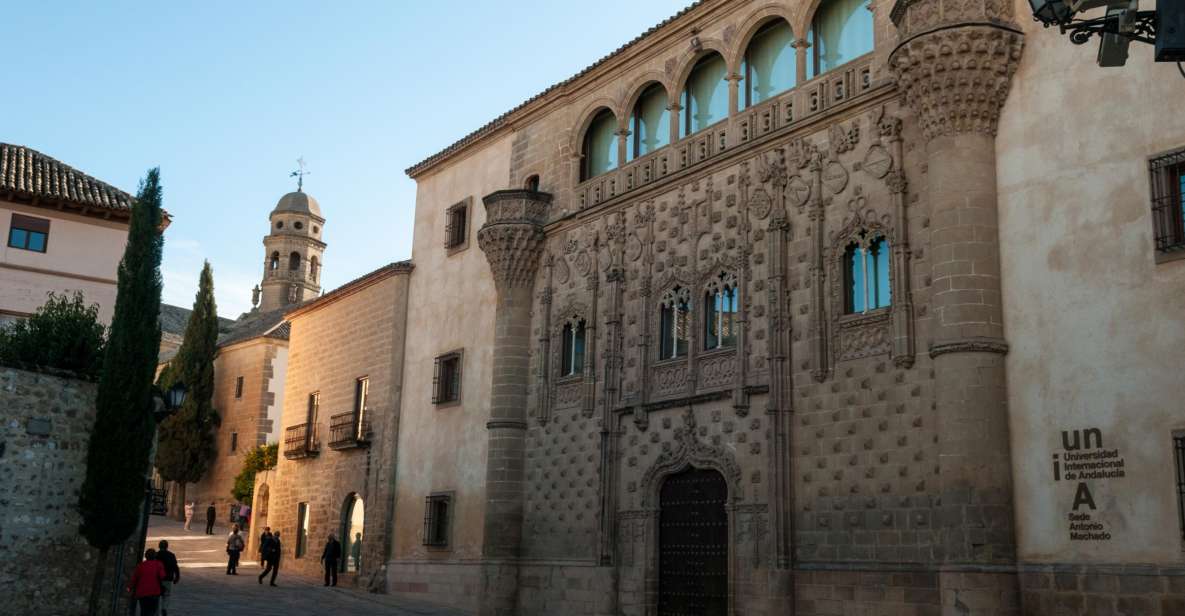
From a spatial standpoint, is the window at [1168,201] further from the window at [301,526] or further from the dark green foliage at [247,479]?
the dark green foliage at [247,479]

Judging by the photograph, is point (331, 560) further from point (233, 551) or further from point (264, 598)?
point (264, 598)

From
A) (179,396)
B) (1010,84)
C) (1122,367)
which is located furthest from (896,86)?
(179,396)

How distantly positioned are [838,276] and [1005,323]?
2.67 metres

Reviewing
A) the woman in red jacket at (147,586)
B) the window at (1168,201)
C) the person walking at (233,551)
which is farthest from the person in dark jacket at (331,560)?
the window at (1168,201)

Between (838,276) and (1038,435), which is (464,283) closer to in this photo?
(838,276)

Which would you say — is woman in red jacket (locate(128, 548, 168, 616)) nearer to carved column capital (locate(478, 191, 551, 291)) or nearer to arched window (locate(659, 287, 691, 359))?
arched window (locate(659, 287, 691, 359))

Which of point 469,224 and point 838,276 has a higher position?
point 469,224

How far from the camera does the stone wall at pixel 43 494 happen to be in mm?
16594

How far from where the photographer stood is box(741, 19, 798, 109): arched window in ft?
57.4

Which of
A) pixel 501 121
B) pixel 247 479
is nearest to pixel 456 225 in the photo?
pixel 501 121

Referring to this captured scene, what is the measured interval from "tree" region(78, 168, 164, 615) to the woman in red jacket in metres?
2.19

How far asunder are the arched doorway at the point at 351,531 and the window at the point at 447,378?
3.77m

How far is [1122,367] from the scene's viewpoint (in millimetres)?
12219

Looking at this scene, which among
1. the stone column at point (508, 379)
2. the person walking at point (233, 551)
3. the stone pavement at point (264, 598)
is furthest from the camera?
the person walking at point (233, 551)
